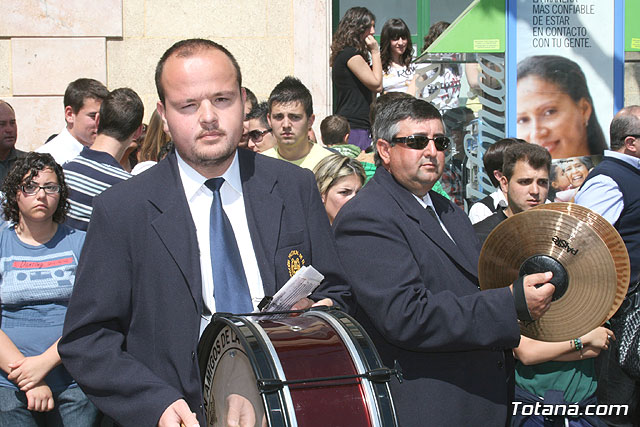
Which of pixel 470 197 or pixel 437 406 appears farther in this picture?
pixel 470 197

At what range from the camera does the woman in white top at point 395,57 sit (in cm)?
849

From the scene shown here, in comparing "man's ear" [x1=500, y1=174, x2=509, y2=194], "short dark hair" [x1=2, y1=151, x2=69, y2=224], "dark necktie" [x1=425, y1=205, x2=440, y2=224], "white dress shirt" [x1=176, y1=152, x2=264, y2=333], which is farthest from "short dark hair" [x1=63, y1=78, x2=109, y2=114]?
"white dress shirt" [x1=176, y1=152, x2=264, y2=333]

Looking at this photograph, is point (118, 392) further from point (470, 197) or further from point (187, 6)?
point (187, 6)

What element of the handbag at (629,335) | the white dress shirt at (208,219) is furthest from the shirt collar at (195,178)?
the handbag at (629,335)

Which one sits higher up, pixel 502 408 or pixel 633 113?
pixel 633 113

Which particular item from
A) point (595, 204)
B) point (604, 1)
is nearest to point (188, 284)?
point (595, 204)

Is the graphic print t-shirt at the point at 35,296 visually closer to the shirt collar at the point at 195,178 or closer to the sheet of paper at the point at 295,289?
the shirt collar at the point at 195,178

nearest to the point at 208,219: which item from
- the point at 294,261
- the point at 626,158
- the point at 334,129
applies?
the point at 294,261

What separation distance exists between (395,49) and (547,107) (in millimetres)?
2645

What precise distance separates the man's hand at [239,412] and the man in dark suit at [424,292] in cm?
102

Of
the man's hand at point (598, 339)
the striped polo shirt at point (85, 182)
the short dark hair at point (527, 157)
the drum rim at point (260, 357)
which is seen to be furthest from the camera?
the short dark hair at point (527, 157)

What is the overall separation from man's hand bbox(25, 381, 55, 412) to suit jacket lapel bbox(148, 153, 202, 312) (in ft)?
6.92

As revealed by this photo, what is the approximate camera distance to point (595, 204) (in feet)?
18.2

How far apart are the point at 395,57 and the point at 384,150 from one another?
16.9 feet
